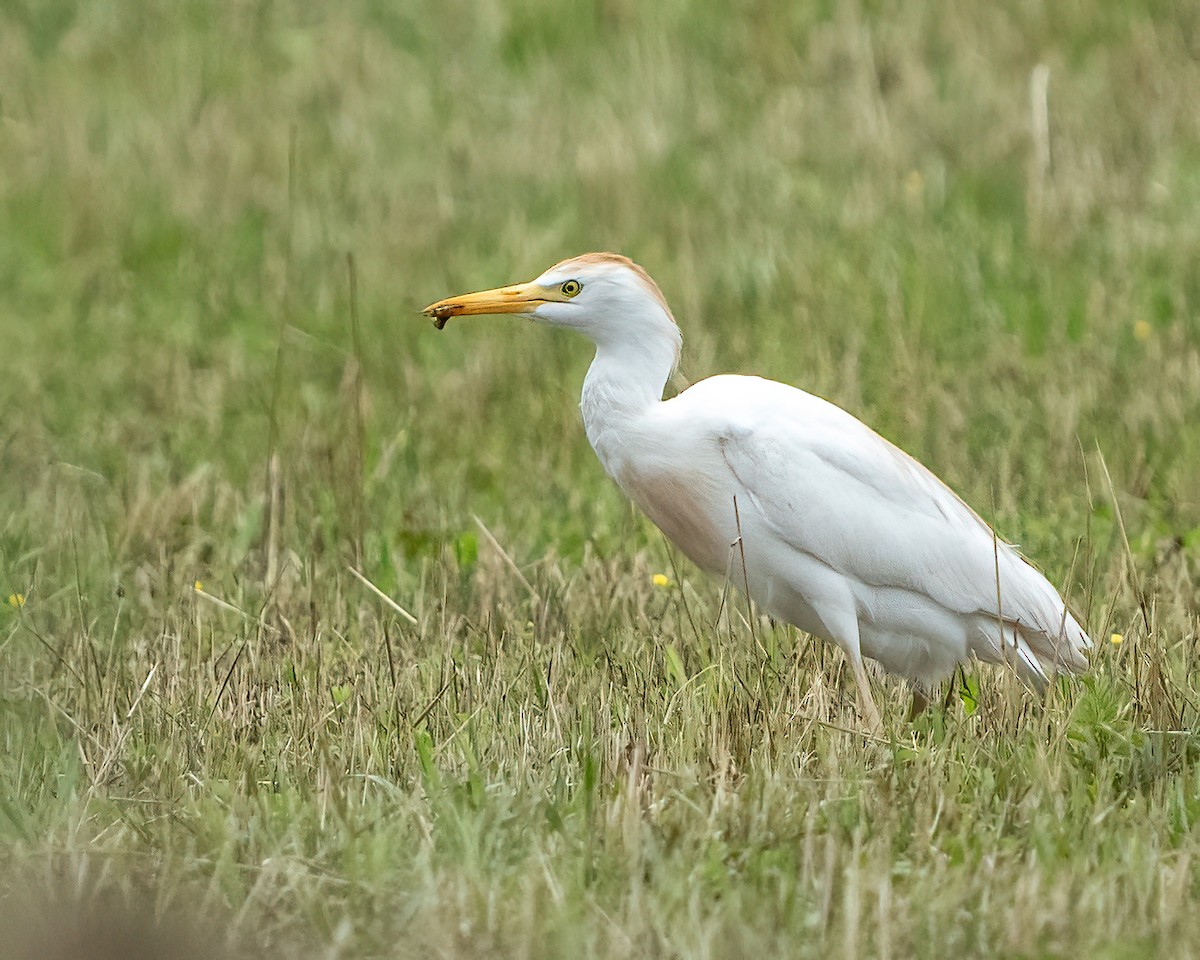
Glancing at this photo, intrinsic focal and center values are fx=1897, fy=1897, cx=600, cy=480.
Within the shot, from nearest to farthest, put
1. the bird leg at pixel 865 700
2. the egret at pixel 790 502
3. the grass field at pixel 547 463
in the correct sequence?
1. the grass field at pixel 547 463
2. the bird leg at pixel 865 700
3. the egret at pixel 790 502

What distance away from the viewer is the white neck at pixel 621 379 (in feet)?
15.5

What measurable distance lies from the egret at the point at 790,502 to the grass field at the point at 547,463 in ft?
0.57

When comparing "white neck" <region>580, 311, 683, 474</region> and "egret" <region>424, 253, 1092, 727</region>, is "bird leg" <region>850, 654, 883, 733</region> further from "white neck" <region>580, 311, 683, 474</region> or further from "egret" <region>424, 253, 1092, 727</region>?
"white neck" <region>580, 311, 683, 474</region>

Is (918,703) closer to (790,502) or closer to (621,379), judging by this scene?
(790,502)

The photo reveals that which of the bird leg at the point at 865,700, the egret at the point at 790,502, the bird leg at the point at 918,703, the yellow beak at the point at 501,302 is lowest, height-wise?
the bird leg at the point at 918,703

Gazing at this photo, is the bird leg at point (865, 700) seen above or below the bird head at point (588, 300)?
below

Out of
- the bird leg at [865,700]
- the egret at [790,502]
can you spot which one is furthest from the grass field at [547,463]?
the egret at [790,502]

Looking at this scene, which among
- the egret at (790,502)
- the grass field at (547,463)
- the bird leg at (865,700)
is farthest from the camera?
the egret at (790,502)

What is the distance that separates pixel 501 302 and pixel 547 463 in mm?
2186

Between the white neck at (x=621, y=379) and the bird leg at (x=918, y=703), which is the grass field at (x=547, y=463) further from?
the white neck at (x=621, y=379)

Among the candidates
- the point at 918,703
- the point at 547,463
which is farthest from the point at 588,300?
the point at 547,463

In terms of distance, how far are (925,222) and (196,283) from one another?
340cm

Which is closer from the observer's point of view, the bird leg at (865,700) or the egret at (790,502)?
the bird leg at (865,700)

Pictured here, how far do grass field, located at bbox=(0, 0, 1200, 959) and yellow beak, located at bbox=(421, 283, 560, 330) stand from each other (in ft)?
2.83
